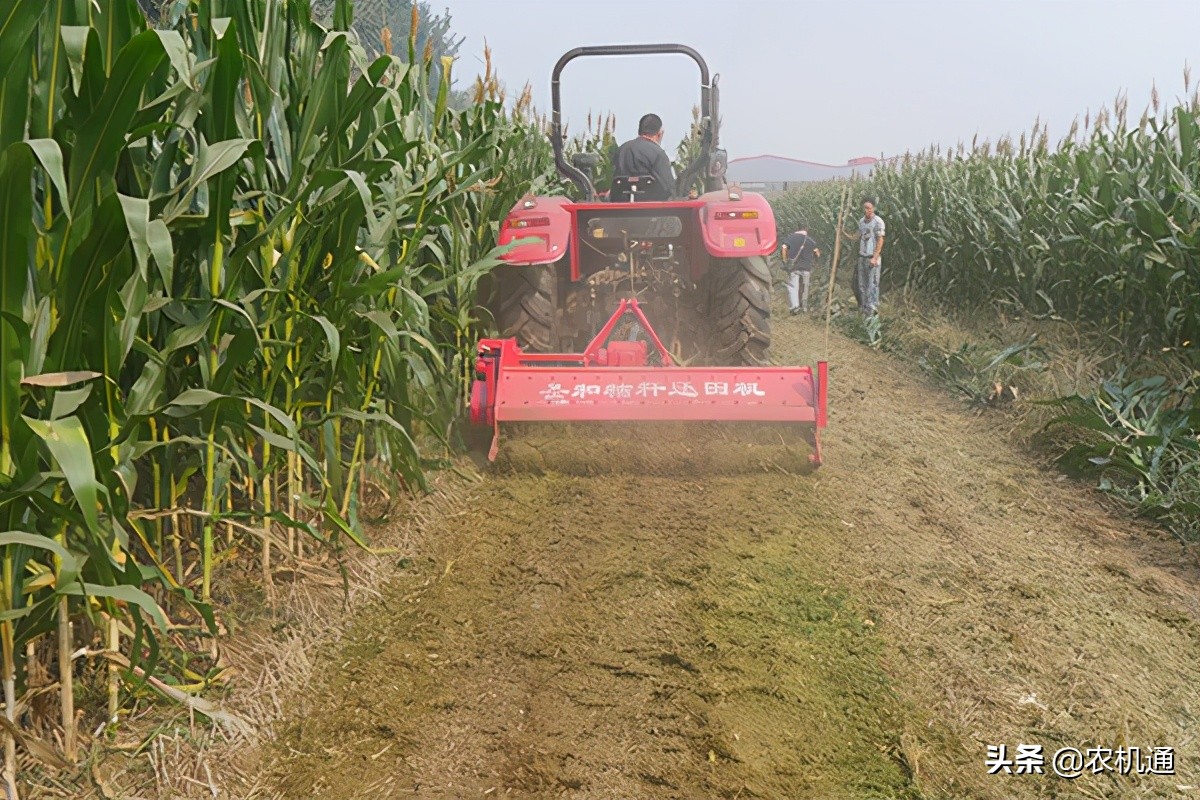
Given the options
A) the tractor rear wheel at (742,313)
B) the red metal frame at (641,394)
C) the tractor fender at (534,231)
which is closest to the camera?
the red metal frame at (641,394)

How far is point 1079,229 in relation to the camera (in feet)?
19.1

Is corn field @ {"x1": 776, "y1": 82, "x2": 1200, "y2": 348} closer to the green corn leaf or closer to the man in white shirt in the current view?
the man in white shirt

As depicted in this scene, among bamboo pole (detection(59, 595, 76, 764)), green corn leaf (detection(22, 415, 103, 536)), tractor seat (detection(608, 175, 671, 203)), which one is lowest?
bamboo pole (detection(59, 595, 76, 764))

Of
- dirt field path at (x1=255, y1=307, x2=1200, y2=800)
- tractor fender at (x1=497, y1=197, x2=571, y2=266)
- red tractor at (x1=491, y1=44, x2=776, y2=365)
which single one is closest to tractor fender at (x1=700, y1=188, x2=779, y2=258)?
red tractor at (x1=491, y1=44, x2=776, y2=365)

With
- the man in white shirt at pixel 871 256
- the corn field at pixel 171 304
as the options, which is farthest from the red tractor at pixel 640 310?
the man in white shirt at pixel 871 256

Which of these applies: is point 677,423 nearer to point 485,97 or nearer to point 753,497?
point 753,497

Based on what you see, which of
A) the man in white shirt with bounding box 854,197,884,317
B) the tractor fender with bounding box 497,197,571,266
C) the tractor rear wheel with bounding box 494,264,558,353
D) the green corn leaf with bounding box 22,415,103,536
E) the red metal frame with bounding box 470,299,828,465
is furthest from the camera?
the man in white shirt with bounding box 854,197,884,317

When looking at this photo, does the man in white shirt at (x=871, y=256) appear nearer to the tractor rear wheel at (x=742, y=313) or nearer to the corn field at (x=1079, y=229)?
the corn field at (x=1079, y=229)

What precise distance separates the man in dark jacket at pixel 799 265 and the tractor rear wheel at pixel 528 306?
628 centimetres

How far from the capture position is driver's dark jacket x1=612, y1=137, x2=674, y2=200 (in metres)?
5.17

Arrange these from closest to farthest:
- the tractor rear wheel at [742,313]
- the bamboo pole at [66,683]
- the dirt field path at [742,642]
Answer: the bamboo pole at [66,683]
the dirt field path at [742,642]
the tractor rear wheel at [742,313]

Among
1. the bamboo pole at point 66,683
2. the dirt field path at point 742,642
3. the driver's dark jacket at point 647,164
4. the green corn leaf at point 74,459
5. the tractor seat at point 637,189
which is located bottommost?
the dirt field path at point 742,642

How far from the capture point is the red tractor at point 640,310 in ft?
12.7

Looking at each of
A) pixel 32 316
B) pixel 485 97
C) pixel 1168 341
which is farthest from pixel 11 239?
pixel 1168 341
